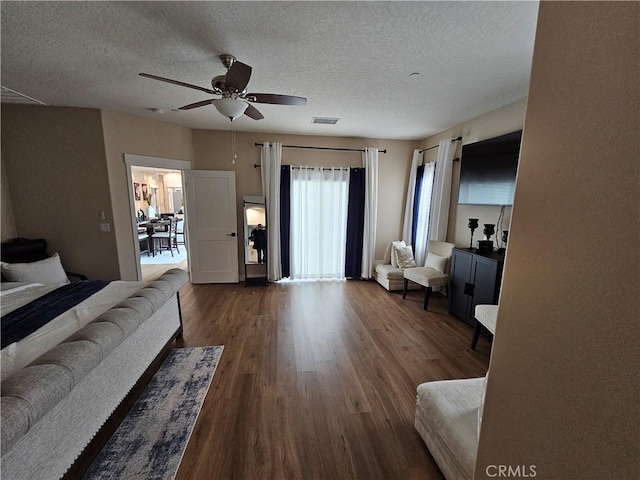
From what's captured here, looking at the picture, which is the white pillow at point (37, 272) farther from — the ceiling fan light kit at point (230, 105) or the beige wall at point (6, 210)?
the ceiling fan light kit at point (230, 105)

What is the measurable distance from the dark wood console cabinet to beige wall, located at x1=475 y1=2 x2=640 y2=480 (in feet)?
7.53

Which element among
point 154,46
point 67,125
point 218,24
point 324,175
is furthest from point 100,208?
point 324,175

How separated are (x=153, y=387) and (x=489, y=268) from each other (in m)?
3.31

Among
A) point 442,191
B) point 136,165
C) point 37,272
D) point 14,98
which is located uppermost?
point 14,98

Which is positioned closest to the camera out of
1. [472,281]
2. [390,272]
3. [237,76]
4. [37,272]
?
[237,76]

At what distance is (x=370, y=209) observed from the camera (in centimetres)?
461

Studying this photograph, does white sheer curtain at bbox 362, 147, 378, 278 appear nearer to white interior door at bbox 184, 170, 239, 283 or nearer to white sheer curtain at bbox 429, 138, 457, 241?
white sheer curtain at bbox 429, 138, 457, 241

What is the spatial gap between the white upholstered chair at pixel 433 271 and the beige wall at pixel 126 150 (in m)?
4.02

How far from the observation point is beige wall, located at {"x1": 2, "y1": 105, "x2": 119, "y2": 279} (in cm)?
302

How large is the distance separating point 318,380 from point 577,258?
206 centimetres

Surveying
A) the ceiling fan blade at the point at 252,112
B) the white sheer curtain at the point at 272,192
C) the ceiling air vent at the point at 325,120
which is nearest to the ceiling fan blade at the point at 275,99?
the ceiling fan blade at the point at 252,112

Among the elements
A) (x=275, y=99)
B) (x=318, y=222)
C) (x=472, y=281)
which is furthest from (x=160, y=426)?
(x=318, y=222)

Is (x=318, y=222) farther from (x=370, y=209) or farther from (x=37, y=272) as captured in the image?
(x=37, y=272)

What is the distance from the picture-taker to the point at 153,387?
6.61 ft
